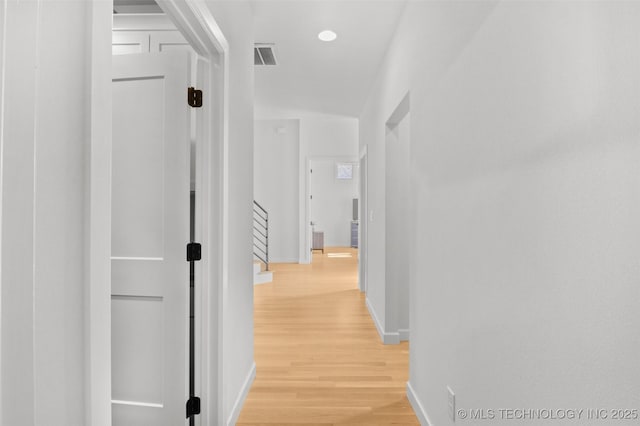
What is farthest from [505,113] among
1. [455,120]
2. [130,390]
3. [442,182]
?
[130,390]

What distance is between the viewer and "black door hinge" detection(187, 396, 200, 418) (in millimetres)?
1887

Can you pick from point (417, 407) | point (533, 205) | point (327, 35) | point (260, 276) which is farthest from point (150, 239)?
point (260, 276)

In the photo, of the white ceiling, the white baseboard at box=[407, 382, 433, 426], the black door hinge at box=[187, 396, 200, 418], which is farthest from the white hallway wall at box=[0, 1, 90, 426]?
the white ceiling

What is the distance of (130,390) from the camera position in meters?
1.90

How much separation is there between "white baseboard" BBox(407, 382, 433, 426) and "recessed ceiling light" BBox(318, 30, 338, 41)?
2.83m

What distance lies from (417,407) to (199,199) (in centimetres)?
175

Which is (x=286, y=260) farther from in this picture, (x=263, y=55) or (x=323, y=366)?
(x=323, y=366)

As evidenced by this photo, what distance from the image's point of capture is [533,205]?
3.53ft

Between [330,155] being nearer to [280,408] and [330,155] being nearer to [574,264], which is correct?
[280,408]

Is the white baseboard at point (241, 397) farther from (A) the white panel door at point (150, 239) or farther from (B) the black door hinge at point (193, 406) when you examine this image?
(A) the white panel door at point (150, 239)

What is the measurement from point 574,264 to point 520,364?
0.42 metres

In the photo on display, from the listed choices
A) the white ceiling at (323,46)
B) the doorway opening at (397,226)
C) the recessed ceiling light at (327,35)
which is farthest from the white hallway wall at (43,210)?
the doorway opening at (397,226)

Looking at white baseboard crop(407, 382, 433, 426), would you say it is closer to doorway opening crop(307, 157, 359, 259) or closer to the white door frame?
the white door frame

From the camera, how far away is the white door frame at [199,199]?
837 millimetres
